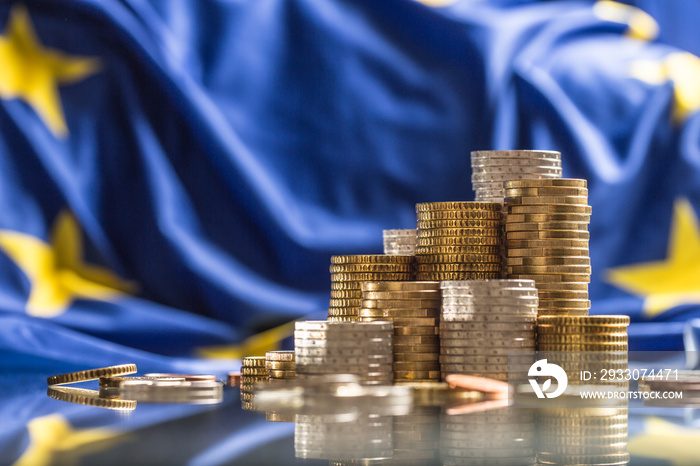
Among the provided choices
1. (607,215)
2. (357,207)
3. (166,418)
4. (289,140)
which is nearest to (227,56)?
(289,140)

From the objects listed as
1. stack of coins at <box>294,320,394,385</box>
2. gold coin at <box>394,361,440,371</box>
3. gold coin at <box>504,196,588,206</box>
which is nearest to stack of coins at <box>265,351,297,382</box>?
stack of coins at <box>294,320,394,385</box>

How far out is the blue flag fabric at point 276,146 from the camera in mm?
7625

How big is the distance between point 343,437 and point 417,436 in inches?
10.4

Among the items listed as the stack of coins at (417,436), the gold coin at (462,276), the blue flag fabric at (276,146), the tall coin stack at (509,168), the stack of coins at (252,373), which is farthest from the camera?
the blue flag fabric at (276,146)

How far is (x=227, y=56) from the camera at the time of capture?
7.97m

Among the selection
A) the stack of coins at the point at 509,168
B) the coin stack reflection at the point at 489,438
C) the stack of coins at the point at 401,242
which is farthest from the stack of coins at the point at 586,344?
the stack of coins at the point at 401,242

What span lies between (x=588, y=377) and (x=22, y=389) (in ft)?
9.77

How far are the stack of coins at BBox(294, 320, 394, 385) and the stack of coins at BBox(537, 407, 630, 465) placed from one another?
76 cm

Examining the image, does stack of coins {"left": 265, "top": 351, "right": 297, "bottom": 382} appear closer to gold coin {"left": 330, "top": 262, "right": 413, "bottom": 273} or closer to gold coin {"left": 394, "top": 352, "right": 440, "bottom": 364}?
gold coin {"left": 394, "top": 352, "right": 440, "bottom": 364}

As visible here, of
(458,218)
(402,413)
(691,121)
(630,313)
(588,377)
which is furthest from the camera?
(691,121)

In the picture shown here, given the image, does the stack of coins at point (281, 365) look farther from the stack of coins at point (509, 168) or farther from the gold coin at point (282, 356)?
the stack of coins at point (509, 168)

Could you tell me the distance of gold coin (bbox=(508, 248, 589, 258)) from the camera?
5234mm

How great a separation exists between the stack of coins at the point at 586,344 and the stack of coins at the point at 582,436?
0.25 m

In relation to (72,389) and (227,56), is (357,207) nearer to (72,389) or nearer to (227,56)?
(227,56)
